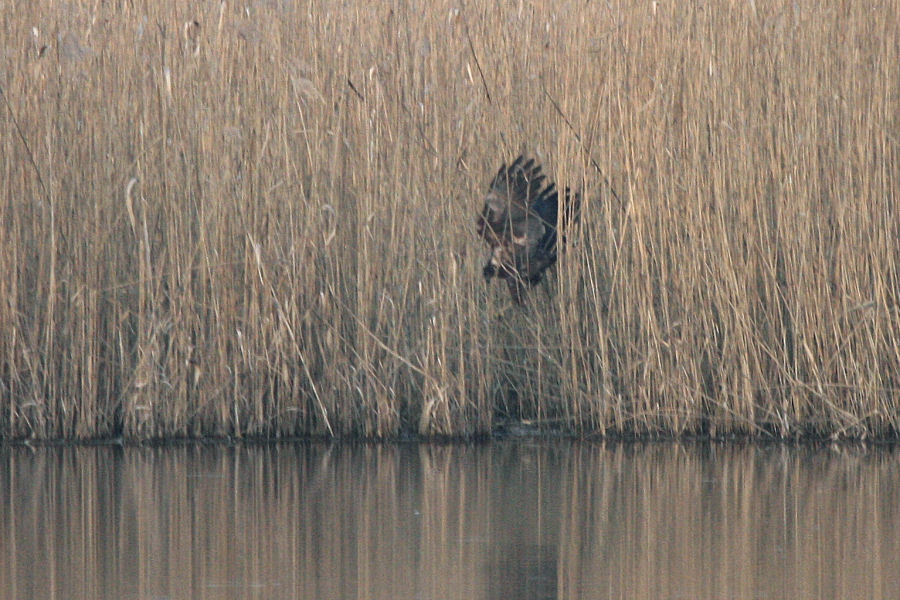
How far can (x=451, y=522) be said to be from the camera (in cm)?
340

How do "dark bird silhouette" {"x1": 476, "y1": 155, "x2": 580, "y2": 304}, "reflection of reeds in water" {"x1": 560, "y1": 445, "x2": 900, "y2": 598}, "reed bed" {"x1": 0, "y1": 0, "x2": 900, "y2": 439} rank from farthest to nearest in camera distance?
1. "dark bird silhouette" {"x1": 476, "y1": 155, "x2": 580, "y2": 304}
2. "reed bed" {"x1": 0, "y1": 0, "x2": 900, "y2": 439}
3. "reflection of reeds in water" {"x1": 560, "y1": 445, "x2": 900, "y2": 598}

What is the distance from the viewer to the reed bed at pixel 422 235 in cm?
426

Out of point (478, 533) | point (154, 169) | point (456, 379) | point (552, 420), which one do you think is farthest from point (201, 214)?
point (478, 533)

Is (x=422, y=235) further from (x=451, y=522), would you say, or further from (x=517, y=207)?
(x=451, y=522)

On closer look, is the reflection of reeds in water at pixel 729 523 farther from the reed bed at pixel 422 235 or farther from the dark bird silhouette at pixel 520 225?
the dark bird silhouette at pixel 520 225

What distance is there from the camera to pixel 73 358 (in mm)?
4207

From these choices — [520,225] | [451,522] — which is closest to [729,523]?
[451,522]

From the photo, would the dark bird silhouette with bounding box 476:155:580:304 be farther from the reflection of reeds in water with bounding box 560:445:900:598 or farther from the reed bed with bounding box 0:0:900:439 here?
the reflection of reeds in water with bounding box 560:445:900:598

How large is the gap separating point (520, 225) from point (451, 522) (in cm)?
133

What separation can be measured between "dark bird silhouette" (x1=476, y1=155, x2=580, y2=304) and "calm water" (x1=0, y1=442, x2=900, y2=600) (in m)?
0.54

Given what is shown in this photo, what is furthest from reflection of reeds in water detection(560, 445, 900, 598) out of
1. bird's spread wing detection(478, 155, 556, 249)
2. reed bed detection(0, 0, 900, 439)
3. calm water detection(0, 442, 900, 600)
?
bird's spread wing detection(478, 155, 556, 249)

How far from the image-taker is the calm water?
9.42 feet

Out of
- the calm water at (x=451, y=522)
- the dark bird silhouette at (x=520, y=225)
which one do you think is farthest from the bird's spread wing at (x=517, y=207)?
the calm water at (x=451, y=522)

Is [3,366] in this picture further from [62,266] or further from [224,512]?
[224,512]
